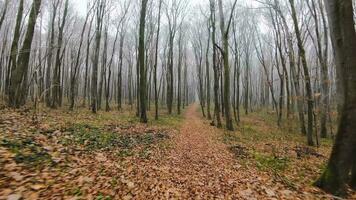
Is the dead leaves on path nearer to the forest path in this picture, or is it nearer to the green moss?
the forest path

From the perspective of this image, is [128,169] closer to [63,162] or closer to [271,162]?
[63,162]

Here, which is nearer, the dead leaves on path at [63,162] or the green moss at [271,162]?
the dead leaves on path at [63,162]

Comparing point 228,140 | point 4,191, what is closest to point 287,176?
point 228,140

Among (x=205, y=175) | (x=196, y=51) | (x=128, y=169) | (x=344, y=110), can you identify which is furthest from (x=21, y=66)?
(x=196, y=51)

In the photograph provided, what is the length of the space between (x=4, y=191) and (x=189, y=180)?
350 centimetres

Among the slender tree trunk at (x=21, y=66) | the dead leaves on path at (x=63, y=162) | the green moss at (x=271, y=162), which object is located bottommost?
the green moss at (x=271, y=162)

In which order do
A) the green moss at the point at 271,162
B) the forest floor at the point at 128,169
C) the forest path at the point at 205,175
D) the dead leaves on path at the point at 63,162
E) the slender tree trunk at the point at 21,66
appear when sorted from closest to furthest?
the dead leaves on path at the point at 63,162, the forest floor at the point at 128,169, the forest path at the point at 205,175, the green moss at the point at 271,162, the slender tree trunk at the point at 21,66

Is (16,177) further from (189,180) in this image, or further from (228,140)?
(228,140)

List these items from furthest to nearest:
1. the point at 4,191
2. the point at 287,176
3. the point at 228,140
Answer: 1. the point at 228,140
2. the point at 287,176
3. the point at 4,191

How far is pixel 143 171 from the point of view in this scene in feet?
16.9

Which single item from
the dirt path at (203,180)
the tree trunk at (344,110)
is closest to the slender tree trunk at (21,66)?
the dirt path at (203,180)

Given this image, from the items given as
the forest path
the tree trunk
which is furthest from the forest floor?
the tree trunk

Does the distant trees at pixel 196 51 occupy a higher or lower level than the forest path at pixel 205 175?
higher

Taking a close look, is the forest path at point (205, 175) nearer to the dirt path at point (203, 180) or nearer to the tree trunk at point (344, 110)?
the dirt path at point (203, 180)
